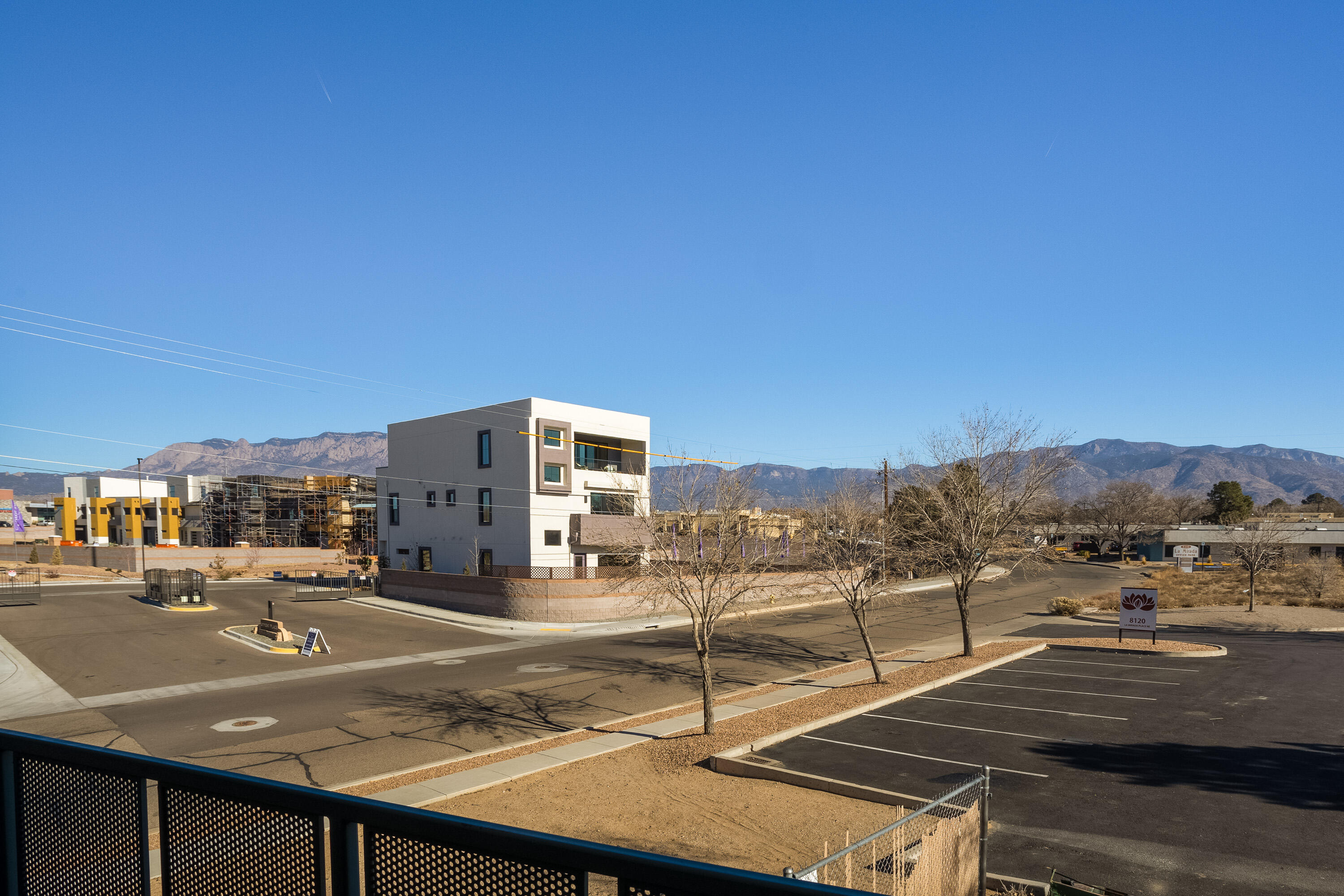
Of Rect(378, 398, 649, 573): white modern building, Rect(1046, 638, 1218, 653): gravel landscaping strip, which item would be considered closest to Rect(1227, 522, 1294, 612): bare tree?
Rect(1046, 638, 1218, 653): gravel landscaping strip

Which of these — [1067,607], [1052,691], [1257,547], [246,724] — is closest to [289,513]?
[246,724]

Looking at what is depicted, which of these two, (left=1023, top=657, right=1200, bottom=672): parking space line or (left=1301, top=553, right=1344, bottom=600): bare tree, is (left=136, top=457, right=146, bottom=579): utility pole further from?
(left=1301, top=553, right=1344, bottom=600): bare tree

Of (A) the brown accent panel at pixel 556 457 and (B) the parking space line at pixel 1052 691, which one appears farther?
(A) the brown accent panel at pixel 556 457

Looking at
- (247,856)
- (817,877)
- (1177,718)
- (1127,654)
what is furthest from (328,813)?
(1127,654)

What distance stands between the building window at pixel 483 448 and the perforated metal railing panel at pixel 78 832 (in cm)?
4520

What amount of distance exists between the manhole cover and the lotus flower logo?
2840 cm

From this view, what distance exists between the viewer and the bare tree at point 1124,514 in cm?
9894

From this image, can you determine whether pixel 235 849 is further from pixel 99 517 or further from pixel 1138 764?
pixel 99 517

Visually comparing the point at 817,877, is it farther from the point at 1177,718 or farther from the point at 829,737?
the point at 1177,718

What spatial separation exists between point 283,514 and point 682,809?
10980 cm

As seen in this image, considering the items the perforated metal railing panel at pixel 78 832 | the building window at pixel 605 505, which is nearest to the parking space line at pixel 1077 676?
the perforated metal railing panel at pixel 78 832

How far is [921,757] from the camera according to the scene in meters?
15.5

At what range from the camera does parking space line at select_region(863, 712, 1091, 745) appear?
1639 centimetres

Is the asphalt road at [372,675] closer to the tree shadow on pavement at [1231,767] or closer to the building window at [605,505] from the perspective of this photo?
the tree shadow on pavement at [1231,767]
